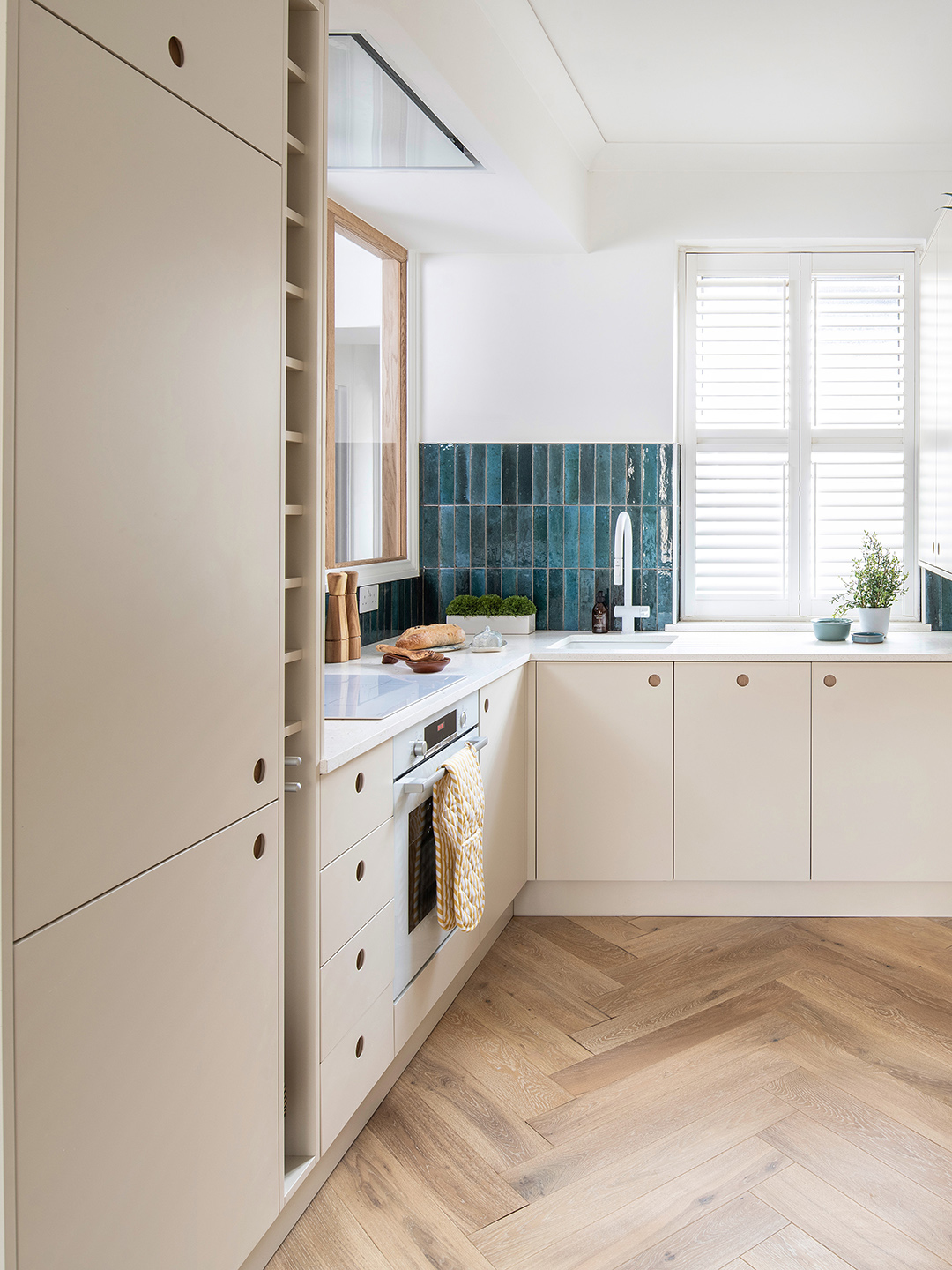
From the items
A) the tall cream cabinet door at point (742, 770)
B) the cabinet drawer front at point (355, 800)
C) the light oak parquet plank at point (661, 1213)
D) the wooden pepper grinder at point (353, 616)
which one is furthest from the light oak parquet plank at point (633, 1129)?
the wooden pepper grinder at point (353, 616)

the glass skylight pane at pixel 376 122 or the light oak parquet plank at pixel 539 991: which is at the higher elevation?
the glass skylight pane at pixel 376 122

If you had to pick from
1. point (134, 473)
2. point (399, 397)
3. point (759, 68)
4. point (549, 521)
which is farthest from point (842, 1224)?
point (759, 68)

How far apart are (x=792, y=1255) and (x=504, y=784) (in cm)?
151

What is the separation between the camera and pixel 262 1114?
5.28 feet

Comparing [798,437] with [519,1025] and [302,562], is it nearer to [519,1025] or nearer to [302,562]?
[519,1025]

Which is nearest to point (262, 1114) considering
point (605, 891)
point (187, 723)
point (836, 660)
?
point (187, 723)

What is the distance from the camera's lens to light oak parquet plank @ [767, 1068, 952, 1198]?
6.54ft

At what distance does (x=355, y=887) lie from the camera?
1.96 metres

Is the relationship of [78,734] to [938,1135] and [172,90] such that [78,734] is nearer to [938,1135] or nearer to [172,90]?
[172,90]

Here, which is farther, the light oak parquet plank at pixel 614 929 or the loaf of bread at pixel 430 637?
the light oak parquet plank at pixel 614 929

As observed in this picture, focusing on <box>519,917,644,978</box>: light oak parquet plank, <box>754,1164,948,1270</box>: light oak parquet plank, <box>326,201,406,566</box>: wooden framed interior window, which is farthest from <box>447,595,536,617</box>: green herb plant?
<box>754,1164,948,1270</box>: light oak parquet plank

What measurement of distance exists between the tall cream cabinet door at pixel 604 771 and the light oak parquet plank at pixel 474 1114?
1.01m

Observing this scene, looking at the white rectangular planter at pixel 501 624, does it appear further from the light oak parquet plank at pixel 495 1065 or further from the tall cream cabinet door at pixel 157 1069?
the tall cream cabinet door at pixel 157 1069

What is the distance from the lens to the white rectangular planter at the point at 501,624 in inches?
145
